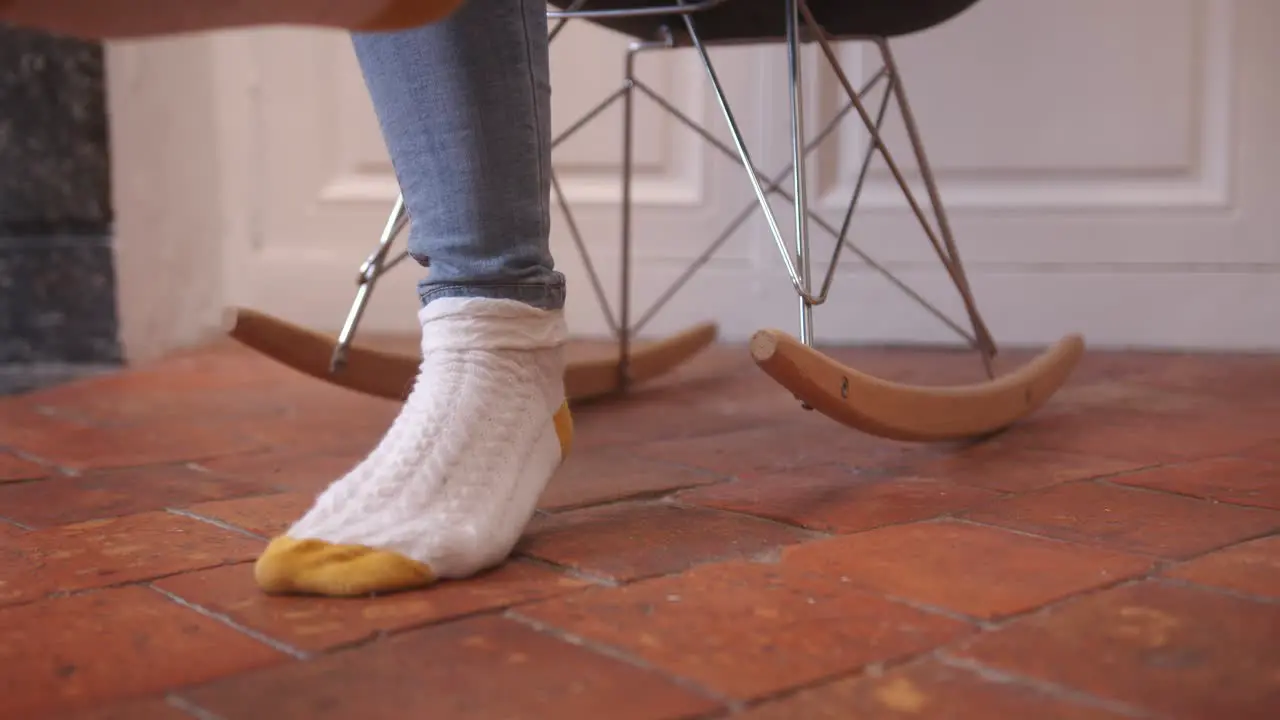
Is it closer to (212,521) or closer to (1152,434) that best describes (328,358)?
(212,521)

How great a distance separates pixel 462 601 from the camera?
2.36ft

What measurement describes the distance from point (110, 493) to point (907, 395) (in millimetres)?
681

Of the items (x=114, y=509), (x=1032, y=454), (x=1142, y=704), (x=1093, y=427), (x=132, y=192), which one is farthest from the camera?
(x=132, y=192)

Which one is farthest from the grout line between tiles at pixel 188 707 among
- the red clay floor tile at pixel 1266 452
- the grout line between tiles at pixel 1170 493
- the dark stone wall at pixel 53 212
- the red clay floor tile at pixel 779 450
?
the dark stone wall at pixel 53 212

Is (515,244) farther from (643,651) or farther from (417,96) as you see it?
(643,651)

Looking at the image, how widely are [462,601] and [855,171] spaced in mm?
1381

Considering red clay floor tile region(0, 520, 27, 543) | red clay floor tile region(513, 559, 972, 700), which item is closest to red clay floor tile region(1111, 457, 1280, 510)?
red clay floor tile region(513, 559, 972, 700)

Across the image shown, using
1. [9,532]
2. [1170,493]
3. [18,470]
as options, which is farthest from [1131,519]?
[18,470]

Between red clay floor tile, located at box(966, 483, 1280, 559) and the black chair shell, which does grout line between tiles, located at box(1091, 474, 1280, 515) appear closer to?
red clay floor tile, located at box(966, 483, 1280, 559)

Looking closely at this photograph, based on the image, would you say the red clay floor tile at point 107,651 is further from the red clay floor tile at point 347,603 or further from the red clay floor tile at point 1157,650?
the red clay floor tile at point 1157,650

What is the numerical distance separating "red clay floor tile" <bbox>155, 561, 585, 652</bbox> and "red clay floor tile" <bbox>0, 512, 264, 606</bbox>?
41mm

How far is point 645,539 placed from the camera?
33.6 inches

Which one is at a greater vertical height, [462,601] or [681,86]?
[681,86]

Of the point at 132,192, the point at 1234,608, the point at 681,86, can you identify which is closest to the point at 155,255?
the point at 132,192
